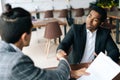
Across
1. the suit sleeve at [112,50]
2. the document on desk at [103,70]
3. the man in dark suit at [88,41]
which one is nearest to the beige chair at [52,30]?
the man in dark suit at [88,41]

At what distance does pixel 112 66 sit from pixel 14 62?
76 cm

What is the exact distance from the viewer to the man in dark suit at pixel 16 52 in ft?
3.31

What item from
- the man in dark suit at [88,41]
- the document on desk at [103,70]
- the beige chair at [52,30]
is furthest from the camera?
the beige chair at [52,30]

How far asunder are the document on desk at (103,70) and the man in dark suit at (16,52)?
1.26 ft

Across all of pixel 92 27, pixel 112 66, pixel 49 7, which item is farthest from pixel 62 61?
pixel 49 7

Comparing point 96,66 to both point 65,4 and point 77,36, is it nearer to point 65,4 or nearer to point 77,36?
point 77,36

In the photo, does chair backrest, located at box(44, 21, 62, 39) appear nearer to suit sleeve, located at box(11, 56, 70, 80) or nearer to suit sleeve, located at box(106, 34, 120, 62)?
suit sleeve, located at box(106, 34, 120, 62)

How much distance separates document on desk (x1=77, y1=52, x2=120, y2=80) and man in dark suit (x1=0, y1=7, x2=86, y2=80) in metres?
0.39

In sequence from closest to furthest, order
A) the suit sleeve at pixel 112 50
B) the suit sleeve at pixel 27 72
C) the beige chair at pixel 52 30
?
1. the suit sleeve at pixel 27 72
2. the suit sleeve at pixel 112 50
3. the beige chair at pixel 52 30

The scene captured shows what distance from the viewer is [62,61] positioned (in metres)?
1.36

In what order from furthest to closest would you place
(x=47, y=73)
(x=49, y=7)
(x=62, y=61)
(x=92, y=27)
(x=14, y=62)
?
(x=49, y=7), (x=92, y=27), (x=62, y=61), (x=47, y=73), (x=14, y=62)

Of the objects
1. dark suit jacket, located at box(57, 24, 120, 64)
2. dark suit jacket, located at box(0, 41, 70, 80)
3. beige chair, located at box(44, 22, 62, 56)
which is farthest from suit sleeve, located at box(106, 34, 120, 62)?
beige chair, located at box(44, 22, 62, 56)

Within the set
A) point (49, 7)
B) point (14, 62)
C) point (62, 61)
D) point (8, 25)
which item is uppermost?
point (8, 25)

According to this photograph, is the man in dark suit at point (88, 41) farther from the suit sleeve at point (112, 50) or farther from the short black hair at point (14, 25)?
the short black hair at point (14, 25)
